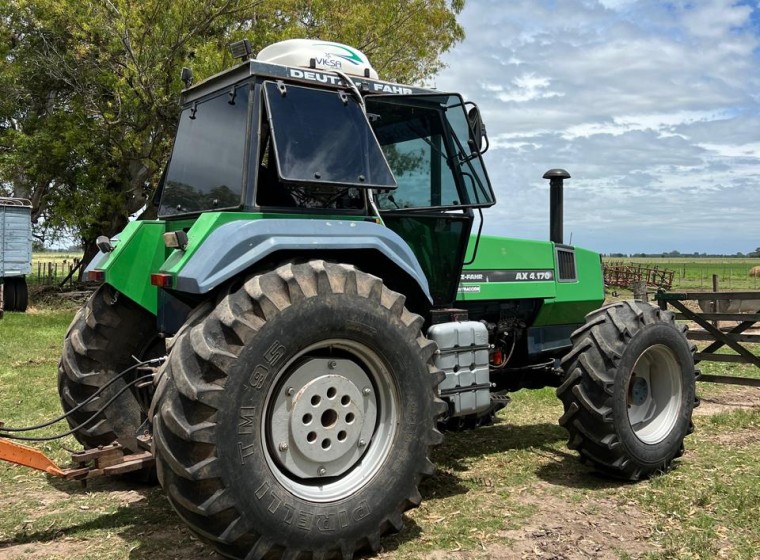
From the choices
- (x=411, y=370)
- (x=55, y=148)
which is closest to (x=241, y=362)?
(x=411, y=370)

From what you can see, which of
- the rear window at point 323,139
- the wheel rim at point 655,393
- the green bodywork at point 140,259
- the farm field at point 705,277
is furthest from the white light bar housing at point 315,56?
the farm field at point 705,277

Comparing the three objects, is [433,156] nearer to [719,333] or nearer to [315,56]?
[315,56]

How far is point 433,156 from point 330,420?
219 cm

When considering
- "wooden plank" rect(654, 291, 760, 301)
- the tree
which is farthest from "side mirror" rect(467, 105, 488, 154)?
the tree

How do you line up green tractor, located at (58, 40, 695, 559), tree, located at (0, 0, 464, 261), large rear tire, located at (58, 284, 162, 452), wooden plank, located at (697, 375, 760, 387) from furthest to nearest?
1. tree, located at (0, 0, 464, 261)
2. wooden plank, located at (697, 375, 760, 387)
3. large rear tire, located at (58, 284, 162, 452)
4. green tractor, located at (58, 40, 695, 559)

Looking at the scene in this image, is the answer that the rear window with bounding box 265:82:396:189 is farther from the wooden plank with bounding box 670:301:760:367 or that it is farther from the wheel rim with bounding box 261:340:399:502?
the wooden plank with bounding box 670:301:760:367

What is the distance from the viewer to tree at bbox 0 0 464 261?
1548cm

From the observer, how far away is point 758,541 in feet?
13.3

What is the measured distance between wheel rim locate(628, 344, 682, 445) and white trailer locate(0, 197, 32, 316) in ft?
54.3

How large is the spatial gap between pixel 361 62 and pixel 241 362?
2549 millimetres

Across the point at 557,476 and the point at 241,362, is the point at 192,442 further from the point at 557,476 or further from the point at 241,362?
the point at 557,476

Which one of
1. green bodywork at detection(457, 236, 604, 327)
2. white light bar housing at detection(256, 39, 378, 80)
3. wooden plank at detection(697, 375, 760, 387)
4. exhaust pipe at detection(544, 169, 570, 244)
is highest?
white light bar housing at detection(256, 39, 378, 80)

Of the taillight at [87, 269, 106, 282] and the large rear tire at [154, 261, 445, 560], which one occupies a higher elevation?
the taillight at [87, 269, 106, 282]

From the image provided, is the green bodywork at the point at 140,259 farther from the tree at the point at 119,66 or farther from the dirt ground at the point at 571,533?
the tree at the point at 119,66
